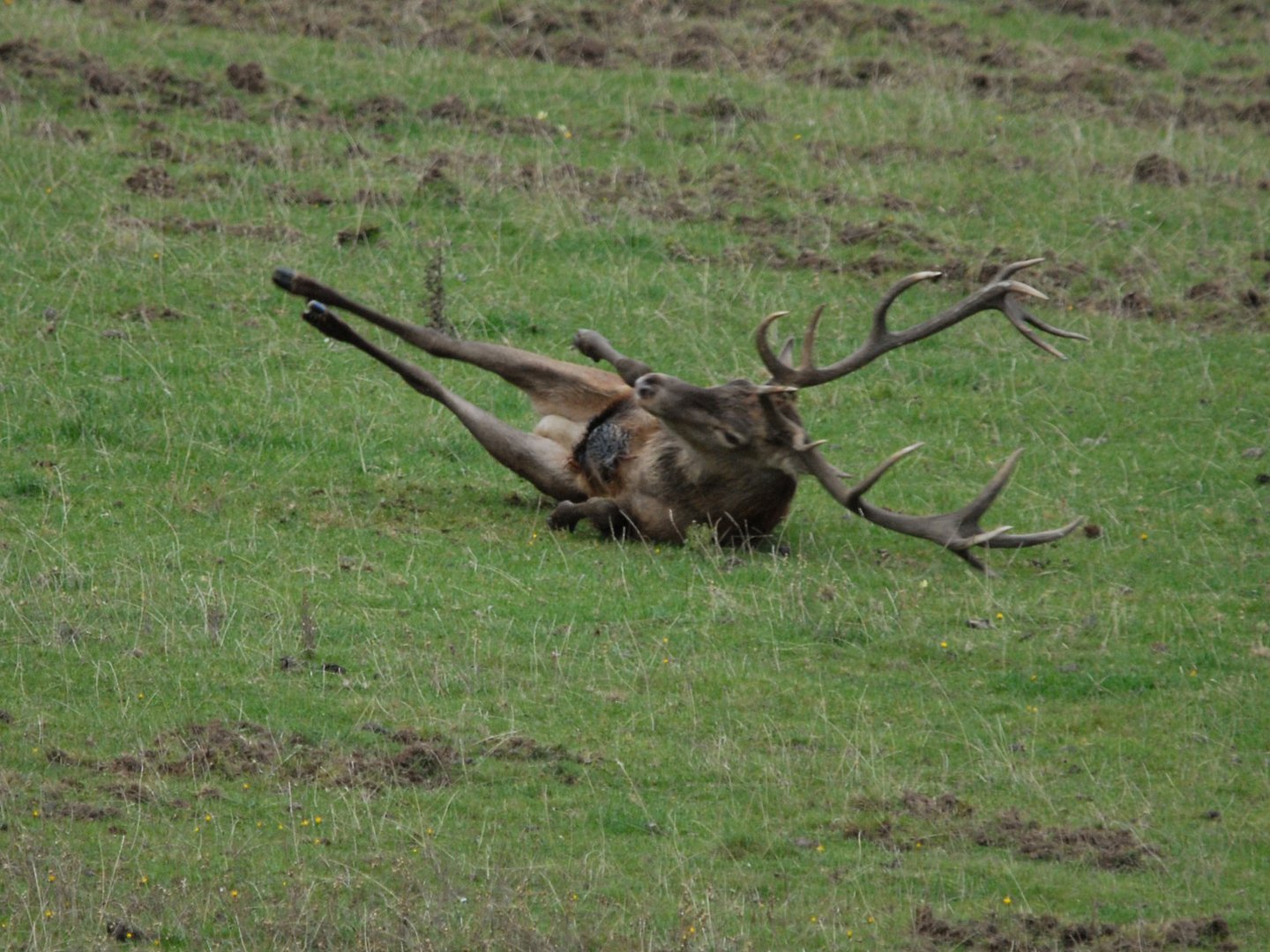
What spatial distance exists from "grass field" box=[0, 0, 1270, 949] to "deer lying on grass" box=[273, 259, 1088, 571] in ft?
0.94

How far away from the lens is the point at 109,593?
344 inches

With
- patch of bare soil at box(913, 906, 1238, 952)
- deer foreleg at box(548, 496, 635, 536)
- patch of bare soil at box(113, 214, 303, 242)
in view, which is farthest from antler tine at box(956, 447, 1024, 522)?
patch of bare soil at box(113, 214, 303, 242)

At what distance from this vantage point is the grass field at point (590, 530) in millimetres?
6684

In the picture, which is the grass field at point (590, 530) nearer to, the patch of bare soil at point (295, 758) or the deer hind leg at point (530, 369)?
the patch of bare soil at point (295, 758)

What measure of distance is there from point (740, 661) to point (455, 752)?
66.0 inches

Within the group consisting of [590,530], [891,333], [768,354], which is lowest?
[590,530]

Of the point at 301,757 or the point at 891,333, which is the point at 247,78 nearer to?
the point at 891,333

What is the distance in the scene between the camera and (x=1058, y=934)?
630 centimetres

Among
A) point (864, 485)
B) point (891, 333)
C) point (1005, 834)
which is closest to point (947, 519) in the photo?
point (864, 485)

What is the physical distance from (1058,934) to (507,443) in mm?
5232

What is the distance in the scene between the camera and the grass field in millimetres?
6684

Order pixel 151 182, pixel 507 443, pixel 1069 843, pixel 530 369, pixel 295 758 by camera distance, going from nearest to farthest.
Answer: pixel 1069 843 < pixel 295 758 < pixel 507 443 < pixel 530 369 < pixel 151 182

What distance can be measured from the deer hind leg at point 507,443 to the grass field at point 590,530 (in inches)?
9.6

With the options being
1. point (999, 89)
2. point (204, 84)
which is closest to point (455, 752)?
point (204, 84)
